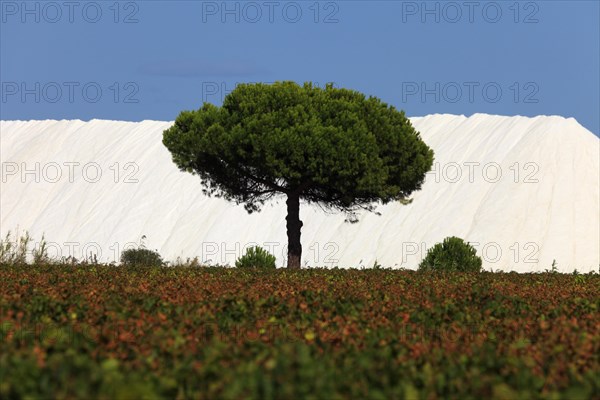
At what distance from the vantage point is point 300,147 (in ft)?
117

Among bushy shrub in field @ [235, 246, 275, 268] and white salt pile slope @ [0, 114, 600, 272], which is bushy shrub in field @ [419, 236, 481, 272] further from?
white salt pile slope @ [0, 114, 600, 272]

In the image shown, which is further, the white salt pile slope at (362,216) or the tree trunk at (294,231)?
the white salt pile slope at (362,216)

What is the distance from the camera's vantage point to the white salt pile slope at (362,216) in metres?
62.4

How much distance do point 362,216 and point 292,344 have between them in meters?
62.2

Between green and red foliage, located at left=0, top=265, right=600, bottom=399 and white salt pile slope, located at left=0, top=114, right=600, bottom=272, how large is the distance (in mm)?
43125

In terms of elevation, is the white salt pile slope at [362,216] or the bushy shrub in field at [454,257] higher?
the white salt pile slope at [362,216]

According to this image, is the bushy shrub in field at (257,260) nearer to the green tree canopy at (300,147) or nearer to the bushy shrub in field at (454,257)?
the green tree canopy at (300,147)

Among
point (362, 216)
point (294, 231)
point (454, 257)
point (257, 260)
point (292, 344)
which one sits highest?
point (362, 216)

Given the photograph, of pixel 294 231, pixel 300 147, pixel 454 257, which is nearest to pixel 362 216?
pixel 294 231

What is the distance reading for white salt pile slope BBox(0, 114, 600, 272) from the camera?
62.4 m

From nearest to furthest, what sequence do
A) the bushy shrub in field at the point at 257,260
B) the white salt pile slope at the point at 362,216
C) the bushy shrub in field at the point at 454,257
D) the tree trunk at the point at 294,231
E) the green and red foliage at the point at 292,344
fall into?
the green and red foliage at the point at 292,344 < the bushy shrub in field at the point at 257,260 < the bushy shrub in field at the point at 454,257 < the tree trunk at the point at 294,231 < the white salt pile slope at the point at 362,216

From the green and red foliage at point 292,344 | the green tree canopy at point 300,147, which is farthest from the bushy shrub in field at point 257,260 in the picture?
the green and red foliage at point 292,344

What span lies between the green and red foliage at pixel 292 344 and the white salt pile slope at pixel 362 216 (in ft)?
141

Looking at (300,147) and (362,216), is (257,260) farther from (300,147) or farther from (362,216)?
(362,216)
